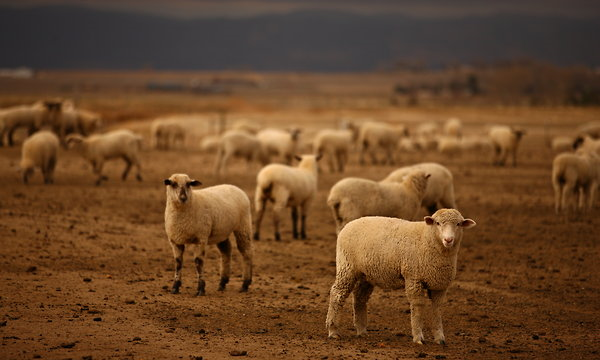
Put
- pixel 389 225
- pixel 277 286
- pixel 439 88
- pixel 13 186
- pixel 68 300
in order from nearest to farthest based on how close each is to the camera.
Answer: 1. pixel 389 225
2. pixel 68 300
3. pixel 277 286
4. pixel 13 186
5. pixel 439 88

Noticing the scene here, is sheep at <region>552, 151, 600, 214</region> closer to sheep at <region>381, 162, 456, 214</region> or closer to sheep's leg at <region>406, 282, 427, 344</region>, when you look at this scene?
sheep at <region>381, 162, 456, 214</region>

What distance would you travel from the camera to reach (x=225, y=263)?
13133 millimetres

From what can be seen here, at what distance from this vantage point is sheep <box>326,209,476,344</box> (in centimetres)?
1008

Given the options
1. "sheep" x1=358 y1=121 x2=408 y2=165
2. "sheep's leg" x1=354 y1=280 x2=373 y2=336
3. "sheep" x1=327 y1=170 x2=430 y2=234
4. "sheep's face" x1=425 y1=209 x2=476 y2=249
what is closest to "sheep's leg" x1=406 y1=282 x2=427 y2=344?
"sheep's face" x1=425 y1=209 x2=476 y2=249

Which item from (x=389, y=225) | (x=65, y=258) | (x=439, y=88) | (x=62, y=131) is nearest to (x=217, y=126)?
(x=62, y=131)

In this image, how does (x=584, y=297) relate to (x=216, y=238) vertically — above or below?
below

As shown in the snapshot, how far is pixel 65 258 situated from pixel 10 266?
A: 46.4 inches

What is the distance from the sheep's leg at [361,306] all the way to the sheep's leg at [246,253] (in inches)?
116

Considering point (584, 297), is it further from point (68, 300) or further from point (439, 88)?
point (439, 88)

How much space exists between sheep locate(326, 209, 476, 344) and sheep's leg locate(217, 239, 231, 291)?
3.03m

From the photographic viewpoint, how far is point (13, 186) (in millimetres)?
22250

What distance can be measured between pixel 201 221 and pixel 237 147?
15307 millimetres

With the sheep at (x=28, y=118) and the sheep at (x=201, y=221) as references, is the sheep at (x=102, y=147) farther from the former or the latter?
the sheep at (x=201, y=221)

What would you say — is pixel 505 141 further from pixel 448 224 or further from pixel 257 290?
pixel 448 224
